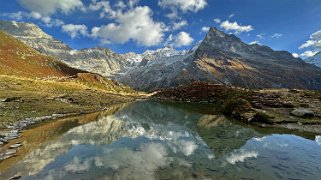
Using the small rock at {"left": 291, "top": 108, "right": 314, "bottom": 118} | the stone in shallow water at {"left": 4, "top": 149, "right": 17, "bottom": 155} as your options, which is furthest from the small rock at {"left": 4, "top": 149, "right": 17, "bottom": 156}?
the small rock at {"left": 291, "top": 108, "right": 314, "bottom": 118}

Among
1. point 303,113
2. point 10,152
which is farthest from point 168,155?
point 303,113

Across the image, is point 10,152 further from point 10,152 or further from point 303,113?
point 303,113

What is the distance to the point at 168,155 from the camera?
116ft

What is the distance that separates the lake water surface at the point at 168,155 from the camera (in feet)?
91.6

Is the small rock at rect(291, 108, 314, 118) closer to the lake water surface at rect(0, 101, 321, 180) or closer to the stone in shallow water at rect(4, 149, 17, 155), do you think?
the lake water surface at rect(0, 101, 321, 180)

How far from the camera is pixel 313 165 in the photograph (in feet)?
101

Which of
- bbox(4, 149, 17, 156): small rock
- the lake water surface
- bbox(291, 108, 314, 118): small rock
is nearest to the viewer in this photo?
the lake water surface

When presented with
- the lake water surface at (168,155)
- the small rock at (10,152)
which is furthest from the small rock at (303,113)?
the small rock at (10,152)

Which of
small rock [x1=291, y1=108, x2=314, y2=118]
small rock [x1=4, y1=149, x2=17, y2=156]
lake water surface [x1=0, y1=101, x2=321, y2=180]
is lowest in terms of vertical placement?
lake water surface [x1=0, y1=101, x2=321, y2=180]

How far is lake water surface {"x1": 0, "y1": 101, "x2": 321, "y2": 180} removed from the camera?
27906mm

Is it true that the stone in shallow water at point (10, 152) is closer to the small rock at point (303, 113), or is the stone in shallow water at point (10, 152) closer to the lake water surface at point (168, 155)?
the lake water surface at point (168, 155)

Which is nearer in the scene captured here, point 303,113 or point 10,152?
point 10,152

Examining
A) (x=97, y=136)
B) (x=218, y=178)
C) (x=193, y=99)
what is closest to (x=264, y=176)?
(x=218, y=178)

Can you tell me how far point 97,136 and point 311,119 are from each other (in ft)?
143
